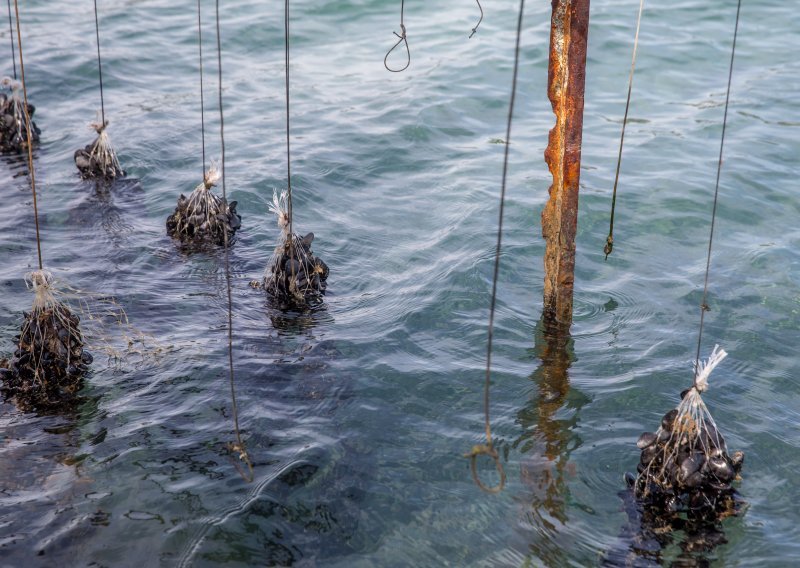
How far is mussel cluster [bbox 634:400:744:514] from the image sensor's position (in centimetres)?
456

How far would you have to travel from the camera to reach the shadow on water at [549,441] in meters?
4.76

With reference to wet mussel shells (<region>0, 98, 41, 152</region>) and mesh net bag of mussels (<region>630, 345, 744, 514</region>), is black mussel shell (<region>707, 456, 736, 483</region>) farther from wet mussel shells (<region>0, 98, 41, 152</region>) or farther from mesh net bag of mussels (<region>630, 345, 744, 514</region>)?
wet mussel shells (<region>0, 98, 41, 152</region>)

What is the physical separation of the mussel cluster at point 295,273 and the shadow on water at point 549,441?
1.97 metres

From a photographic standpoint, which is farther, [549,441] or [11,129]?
[11,129]

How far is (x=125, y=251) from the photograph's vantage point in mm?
8234

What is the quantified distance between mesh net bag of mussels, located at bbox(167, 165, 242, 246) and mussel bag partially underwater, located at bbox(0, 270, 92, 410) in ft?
8.36

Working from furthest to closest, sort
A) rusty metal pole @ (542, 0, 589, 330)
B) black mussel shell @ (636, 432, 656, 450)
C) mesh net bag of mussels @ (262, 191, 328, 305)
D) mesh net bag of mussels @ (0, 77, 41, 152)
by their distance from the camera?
mesh net bag of mussels @ (0, 77, 41, 152), mesh net bag of mussels @ (262, 191, 328, 305), rusty metal pole @ (542, 0, 589, 330), black mussel shell @ (636, 432, 656, 450)

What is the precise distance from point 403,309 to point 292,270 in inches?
40.4

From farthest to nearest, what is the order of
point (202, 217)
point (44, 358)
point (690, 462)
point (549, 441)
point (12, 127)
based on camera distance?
point (12, 127) < point (202, 217) < point (44, 358) < point (549, 441) < point (690, 462)

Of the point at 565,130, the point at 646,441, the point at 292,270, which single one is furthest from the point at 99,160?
the point at 646,441

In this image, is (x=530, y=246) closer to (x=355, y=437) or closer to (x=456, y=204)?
(x=456, y=204)

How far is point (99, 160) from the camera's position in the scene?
387 inches

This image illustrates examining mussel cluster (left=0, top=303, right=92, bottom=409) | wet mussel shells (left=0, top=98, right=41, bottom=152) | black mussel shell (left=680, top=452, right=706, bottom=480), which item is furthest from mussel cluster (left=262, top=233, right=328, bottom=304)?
wet mussel shells (left=0, top=98, right=41, bottom=152)

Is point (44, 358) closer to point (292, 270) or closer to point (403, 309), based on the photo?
point (292, 270)
